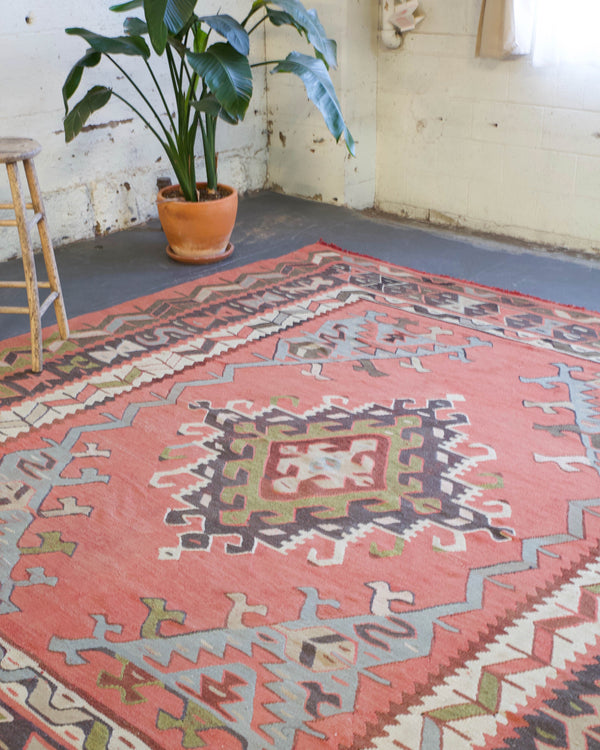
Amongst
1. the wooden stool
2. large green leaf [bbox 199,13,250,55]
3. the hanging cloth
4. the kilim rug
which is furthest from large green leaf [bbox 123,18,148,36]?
the hanging cloth

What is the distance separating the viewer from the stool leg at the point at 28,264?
9.19 feet

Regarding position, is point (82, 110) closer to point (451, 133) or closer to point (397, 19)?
point (397, 19)

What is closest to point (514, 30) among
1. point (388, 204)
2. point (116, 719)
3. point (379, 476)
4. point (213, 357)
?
point (388, 204)

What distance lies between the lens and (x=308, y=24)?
3.56m

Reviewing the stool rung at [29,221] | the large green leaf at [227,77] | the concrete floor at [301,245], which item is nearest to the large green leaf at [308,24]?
the large green leaf at [227,77]

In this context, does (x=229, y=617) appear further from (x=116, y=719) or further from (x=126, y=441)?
(x=126, y=441)

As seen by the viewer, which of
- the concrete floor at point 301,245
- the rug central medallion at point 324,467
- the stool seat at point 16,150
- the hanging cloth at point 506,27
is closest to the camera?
the rug central medallion at point 324,467

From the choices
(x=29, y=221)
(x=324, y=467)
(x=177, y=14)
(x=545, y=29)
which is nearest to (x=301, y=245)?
(x=177, y=14)

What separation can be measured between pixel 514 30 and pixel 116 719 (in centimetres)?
352

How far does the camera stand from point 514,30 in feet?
12.6

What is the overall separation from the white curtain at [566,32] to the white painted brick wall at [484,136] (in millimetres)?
78

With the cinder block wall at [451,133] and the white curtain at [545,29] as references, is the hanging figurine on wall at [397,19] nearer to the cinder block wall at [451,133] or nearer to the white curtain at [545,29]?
the cinder block wall at [451,133]

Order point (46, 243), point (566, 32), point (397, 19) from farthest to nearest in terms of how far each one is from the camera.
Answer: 1. point (397, 19)
2. point (566, 32)
3. point (46, 243)

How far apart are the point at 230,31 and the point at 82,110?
0.74m
